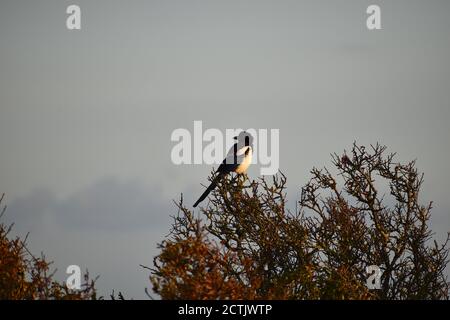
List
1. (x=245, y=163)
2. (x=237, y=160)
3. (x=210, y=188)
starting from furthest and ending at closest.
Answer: (x=245, y=163), (x=237, y=160), (x=210, y=188)

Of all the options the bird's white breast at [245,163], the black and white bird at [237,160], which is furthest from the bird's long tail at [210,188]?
the bird's white breast at [245,163]

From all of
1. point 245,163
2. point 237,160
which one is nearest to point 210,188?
point 237,160

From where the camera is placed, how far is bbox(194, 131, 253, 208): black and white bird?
15.3 meters

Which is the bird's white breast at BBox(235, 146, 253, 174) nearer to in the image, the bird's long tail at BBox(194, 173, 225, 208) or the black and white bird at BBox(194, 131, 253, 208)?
the black and white bird at BBox(194, 131, 253, 208)

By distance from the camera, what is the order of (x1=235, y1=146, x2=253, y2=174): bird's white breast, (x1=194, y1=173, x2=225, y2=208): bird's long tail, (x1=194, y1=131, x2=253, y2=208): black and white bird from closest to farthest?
(x1=194, y1=173, x2=225, y2=208): bird's long tail < (x1=194, y1=131, x2=253, y2=208): black and white bird < (x1=235, y1=146, x2=253, y2=174): bird's white breast

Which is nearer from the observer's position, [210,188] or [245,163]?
[210,188]

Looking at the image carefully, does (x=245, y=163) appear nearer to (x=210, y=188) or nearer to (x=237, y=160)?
(x=237, y=160)

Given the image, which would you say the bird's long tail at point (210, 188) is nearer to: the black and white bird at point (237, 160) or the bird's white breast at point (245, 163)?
the black and white bird at point (237, 160)

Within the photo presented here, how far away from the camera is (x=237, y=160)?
53.8ft

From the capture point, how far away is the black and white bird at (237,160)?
50.1 ft

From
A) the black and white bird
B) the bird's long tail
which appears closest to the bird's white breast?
the black and white bird
